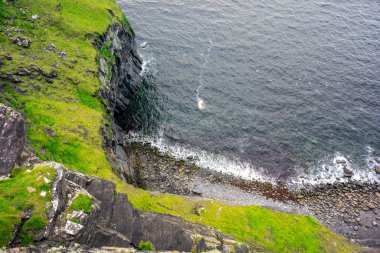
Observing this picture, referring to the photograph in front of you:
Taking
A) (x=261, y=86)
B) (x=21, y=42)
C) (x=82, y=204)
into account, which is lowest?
(x=261, y=86)

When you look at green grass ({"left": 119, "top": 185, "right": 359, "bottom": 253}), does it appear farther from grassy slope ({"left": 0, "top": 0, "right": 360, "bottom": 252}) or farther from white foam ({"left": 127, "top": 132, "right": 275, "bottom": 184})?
white foam ({"left": 127, "top": 132, "right": 275, "bottom": 184})

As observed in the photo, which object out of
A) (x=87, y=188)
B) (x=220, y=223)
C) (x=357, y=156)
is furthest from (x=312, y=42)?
(x=87, y=188)

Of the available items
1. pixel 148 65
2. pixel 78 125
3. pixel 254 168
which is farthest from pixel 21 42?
pixel 254 168

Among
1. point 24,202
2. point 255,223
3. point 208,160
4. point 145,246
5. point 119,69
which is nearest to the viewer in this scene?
point 24,202

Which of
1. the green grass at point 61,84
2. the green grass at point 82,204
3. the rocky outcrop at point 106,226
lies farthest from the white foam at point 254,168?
the green grass at point 82,204

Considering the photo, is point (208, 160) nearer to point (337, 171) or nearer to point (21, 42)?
point (337, 171)

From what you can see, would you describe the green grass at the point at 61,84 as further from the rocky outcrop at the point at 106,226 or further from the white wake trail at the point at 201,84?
the white wake trail at the point at 201,84
